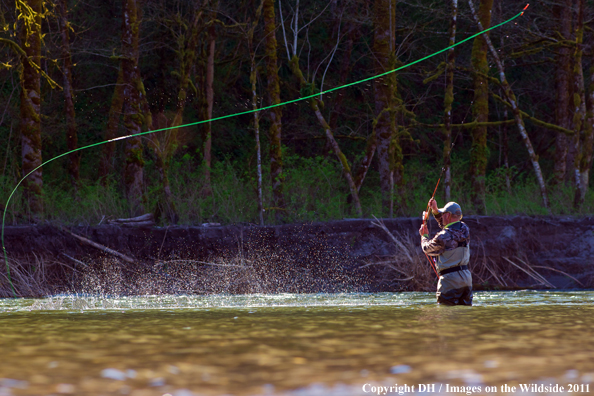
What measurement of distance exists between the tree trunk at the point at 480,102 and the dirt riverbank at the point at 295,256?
2429 mm

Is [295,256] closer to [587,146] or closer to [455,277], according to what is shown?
[455,277]

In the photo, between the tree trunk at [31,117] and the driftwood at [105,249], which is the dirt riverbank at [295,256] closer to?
the driftwood at [105,249]

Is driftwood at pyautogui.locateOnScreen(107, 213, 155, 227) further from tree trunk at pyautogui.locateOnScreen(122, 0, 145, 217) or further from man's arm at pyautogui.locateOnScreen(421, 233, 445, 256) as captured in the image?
man's arm at pyautogui.locateOnScreen(421, 233, 445, 256)

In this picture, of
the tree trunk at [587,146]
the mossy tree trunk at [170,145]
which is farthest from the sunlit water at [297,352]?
the tree trunk at [587,146]

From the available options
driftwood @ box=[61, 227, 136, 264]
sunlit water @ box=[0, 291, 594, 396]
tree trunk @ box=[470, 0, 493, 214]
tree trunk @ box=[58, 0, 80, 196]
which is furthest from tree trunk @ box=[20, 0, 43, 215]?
tree trunk @ box=[470, 0, 493, 214]

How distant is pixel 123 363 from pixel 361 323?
10.1 feet

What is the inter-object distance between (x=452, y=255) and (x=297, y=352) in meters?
4.65

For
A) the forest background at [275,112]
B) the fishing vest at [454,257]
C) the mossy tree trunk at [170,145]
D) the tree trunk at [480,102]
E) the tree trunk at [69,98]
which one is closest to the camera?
the fishing vest at [454,257]

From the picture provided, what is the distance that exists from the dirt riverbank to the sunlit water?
225 inches

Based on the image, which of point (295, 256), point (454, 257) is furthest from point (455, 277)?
point (295, 256)

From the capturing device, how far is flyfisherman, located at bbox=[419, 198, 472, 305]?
9.83 metres

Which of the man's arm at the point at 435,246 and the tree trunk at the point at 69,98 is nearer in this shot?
the man's arm at the point at 435,246

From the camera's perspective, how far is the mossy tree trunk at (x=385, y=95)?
707 inches

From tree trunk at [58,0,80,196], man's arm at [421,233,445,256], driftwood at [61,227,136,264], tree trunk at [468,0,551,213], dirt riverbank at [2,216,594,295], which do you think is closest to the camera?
Result: man's arm at [421,233,445,256]
